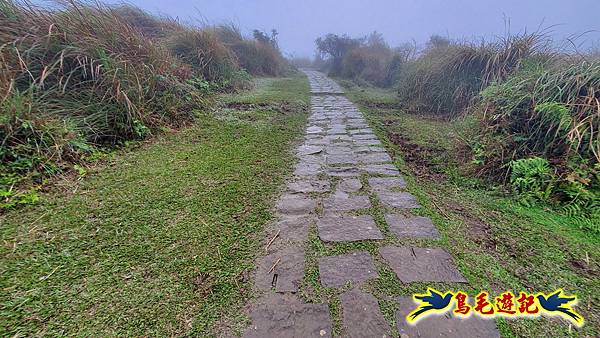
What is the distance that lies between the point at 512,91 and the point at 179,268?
308cm

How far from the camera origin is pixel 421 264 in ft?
4.00

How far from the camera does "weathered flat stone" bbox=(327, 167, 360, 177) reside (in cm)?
219

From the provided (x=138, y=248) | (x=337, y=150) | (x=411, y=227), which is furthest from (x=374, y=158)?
(x=138, y=248)

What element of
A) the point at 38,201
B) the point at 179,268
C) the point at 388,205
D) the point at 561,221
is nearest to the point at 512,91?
the point at 561,221

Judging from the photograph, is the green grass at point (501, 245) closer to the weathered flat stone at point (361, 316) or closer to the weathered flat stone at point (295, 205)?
the weathered flat stone at point (361, 316)

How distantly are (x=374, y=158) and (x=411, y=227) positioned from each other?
1127 mm

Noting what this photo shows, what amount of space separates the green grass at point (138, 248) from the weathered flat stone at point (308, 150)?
0.38 metres

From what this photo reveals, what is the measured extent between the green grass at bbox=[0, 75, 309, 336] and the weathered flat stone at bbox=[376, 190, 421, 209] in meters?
0.75

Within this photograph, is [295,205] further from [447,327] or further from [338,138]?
[338,138]

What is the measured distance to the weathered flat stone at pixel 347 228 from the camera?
1417 millimetres

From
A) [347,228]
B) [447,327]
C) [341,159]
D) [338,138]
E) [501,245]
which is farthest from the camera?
[338,138]

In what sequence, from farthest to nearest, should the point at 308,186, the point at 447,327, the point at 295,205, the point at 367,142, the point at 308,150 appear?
the point at 367,142 → the point at 308,150 → the point at 308,186 → the point at 295,205 → the point at 447,327

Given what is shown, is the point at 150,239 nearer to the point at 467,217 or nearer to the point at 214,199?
the point at 214,199

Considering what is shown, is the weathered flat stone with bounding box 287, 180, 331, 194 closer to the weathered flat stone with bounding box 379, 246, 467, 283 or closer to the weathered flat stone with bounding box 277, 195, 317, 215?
the weathered flat stone with bounding box 277, 195, 317, 215
